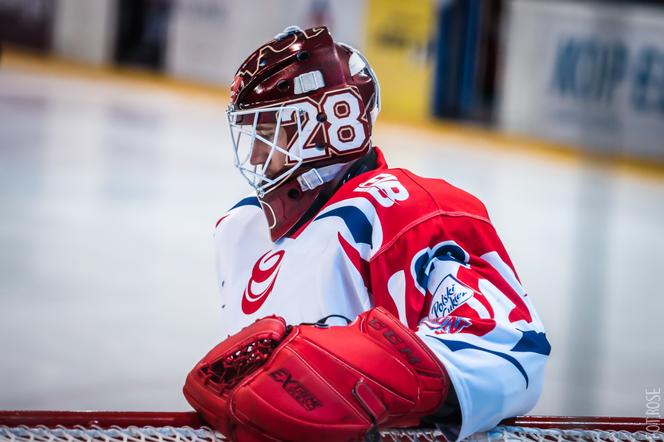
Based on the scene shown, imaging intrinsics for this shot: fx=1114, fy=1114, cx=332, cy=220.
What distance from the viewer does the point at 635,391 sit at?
3369 millimetres

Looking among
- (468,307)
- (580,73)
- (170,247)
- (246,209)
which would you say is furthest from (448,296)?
(580,73)

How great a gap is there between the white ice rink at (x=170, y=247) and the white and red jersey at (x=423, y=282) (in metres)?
0.81

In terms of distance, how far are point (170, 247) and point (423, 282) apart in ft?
11.4

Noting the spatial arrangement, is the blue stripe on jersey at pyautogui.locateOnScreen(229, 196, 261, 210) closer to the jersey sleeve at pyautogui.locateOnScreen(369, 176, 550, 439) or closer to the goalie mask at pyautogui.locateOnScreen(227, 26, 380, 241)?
the goalie mask at pyautogui.locateOnScreen(227, 26, 380, 241)

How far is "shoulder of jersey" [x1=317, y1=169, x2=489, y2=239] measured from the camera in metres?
1.58

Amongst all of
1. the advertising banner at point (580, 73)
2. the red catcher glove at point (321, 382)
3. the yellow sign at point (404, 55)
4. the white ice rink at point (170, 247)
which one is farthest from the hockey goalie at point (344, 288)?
the yellow sign at point (404, 55)

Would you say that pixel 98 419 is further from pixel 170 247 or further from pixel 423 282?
pixel 170 247

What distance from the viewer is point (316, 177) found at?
1.85 m

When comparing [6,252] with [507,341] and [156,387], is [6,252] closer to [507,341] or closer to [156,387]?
[156,387]

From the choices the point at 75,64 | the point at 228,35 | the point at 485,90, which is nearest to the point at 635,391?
the point at 485,90

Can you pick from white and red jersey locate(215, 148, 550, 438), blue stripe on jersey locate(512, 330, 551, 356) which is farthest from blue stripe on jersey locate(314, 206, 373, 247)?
blue stripe on jersey locate(512, 330, 551, 356)

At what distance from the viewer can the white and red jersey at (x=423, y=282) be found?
4.53 ft

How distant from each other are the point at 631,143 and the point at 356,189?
7221mm

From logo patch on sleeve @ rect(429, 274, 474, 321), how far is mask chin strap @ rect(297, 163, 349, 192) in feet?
1.35
